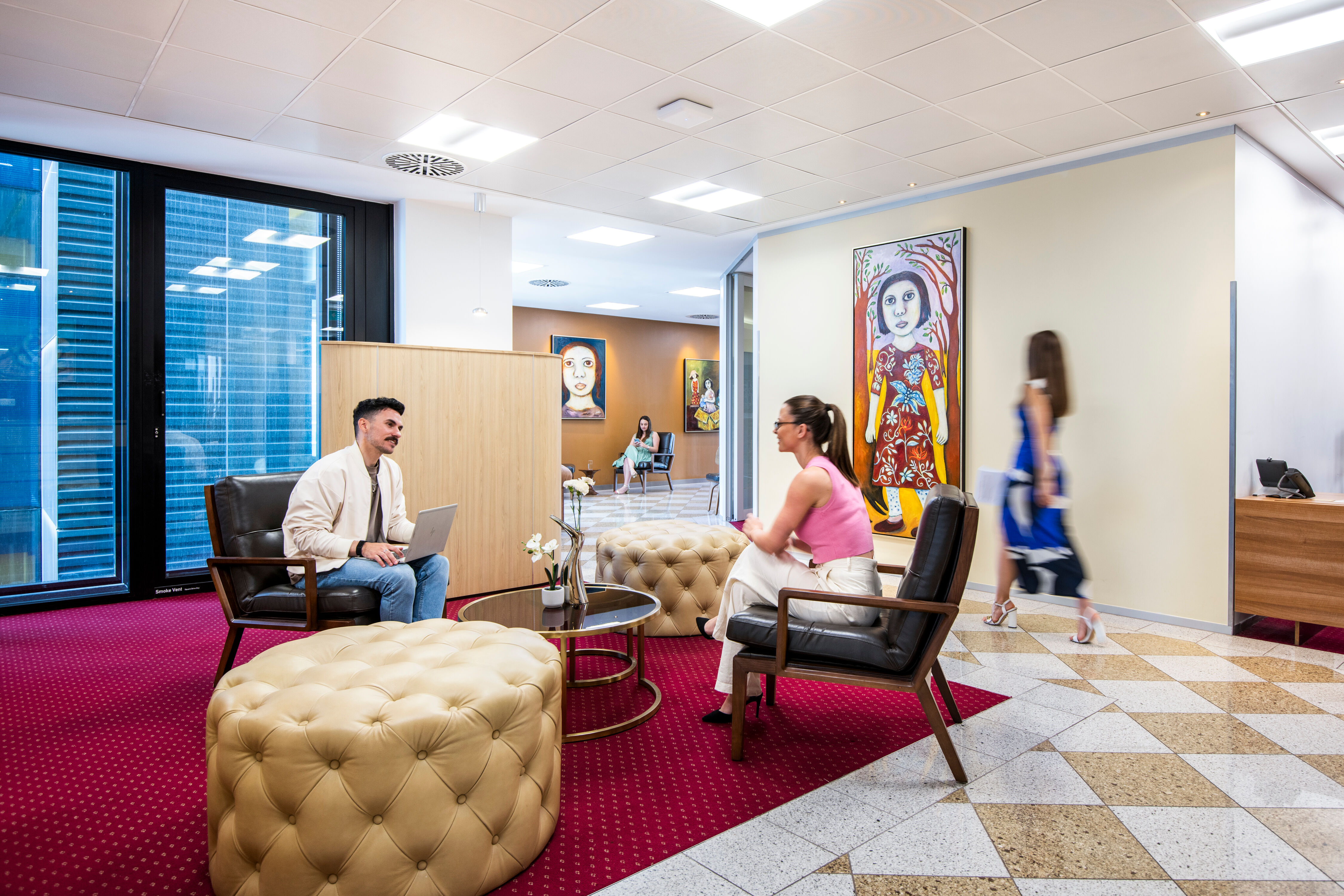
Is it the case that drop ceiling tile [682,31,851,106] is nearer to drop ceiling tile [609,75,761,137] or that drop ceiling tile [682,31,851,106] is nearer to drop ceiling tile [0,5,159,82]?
drop ceiling tile [609,75,761,137]

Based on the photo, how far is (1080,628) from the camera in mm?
4566

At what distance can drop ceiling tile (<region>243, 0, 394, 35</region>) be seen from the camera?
344cm

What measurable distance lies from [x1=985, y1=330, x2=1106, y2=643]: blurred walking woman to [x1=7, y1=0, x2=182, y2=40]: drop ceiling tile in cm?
474

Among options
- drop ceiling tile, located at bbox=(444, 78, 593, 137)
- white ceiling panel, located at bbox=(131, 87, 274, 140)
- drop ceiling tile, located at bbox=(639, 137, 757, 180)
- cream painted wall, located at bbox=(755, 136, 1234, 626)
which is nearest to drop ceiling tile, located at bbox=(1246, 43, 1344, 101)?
cream painted wall, located at bbox=(755, 136, 1234, 626)

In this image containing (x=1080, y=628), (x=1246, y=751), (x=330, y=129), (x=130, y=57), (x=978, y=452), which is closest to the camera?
(x=1246, y=751)

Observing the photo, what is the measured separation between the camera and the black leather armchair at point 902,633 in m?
2.72

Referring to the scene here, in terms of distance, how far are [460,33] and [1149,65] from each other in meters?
3.43

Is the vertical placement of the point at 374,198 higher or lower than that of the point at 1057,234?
higher

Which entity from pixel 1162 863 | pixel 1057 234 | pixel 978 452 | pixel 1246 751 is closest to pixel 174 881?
pixel 1162 863

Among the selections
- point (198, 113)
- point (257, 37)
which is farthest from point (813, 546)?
point (198, 113)

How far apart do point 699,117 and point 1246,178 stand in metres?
3.40

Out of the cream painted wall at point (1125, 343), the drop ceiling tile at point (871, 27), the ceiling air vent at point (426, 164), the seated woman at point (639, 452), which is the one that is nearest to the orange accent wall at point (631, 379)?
the seated woman at point (639, 452)

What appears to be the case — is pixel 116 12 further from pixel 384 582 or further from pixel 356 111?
pixel 384 582

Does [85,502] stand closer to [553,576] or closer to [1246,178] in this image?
[553,576]
